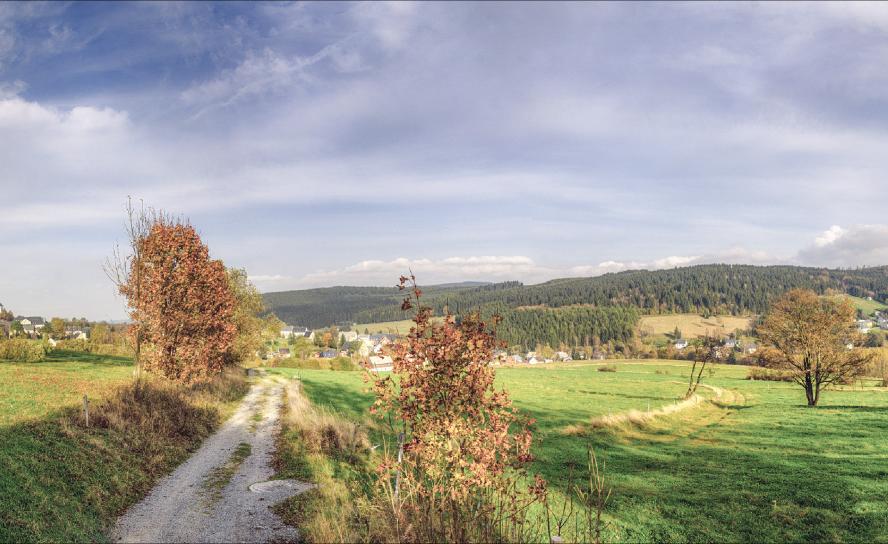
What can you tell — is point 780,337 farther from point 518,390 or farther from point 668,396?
point 518,390

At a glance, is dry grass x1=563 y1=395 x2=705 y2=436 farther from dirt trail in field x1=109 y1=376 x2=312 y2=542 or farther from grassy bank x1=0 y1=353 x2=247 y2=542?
grassy bank x1=0 y1=353 x2=247 y2=542

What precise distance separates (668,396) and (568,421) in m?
28.2

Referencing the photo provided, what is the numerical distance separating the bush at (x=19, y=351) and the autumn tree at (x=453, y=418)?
173 feet

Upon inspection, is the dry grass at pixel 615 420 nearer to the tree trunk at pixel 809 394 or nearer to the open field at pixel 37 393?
the tree trunk at pixel 809 394

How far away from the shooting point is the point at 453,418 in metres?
8.41

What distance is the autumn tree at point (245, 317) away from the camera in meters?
49.5

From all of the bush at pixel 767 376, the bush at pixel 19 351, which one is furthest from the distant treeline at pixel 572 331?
the bush at pixel 19 351

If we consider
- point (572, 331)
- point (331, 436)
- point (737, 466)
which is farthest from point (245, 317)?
point (572, 331)

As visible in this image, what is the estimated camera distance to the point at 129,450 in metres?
16.5

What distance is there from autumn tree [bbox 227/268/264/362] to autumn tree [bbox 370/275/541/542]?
142ft

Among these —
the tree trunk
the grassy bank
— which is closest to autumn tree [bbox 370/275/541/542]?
the grassy bank

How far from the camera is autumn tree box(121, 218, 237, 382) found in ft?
83.3

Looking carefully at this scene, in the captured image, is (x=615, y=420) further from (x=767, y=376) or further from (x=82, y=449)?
(x=767, y=376)

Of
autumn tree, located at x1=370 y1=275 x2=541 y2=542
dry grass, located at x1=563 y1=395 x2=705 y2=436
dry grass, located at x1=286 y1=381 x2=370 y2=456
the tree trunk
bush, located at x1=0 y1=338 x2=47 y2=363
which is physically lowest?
dry grass, located at x1=563 y1=395 x2=705 y2=436
